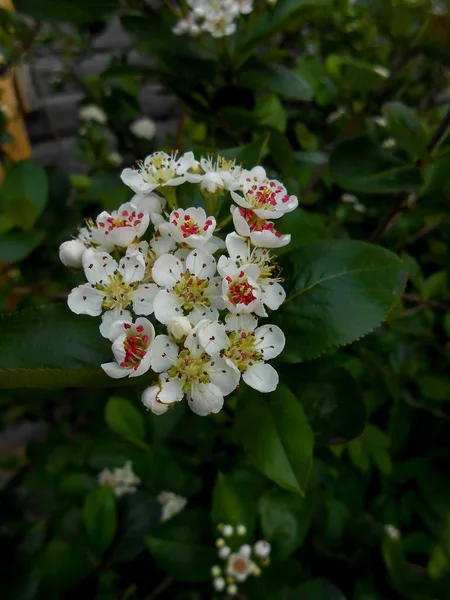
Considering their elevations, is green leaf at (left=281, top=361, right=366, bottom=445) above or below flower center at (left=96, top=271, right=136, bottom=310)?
→ below

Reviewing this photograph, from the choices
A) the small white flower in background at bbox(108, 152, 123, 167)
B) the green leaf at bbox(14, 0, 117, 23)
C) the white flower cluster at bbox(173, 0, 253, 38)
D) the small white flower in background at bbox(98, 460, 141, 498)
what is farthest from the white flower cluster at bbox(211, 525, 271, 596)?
the small white flower in background at bbox(108, 152, 123, 167)

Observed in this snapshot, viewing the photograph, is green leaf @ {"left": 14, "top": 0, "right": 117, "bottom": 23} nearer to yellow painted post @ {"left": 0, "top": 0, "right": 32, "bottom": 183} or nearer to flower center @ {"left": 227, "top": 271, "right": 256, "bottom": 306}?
flower center @ {"left": 227, "top": 271, "right": 256, "bottom": 306}

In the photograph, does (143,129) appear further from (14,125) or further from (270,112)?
(270,112)

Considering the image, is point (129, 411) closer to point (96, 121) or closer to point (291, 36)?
point (96, 121)

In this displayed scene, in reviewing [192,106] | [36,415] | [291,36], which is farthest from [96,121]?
[36,415]

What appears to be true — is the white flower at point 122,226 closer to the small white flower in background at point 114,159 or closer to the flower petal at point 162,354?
the flower petal at point 162,354

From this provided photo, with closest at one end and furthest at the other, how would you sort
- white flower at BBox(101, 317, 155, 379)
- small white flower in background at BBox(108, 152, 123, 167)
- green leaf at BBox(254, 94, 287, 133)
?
white flower at BBox(101, 317, 155, 379), green leaf at BBox(254, 94, 287, 133), small white flower in background at BBox(108, 152, 123, 167)
